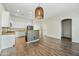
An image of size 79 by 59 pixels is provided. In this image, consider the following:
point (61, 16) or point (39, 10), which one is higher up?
point (61, 16)

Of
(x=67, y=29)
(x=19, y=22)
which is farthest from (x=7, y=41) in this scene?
(x=67, y=29)

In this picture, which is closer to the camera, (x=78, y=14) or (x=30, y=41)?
(x=78, y=14)

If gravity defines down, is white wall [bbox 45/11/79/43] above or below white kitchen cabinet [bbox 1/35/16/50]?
above

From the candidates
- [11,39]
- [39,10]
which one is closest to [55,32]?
[11,39]

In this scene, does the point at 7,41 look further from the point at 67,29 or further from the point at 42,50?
the point at 67,29

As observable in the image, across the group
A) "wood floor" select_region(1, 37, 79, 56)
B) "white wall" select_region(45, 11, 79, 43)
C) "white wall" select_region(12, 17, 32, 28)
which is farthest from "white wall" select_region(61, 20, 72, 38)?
"white wall" select_region(12, 17, 32, 28)

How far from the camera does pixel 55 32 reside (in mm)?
9516

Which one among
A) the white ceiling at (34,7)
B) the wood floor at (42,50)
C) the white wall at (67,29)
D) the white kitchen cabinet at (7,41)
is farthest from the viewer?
the white wall at (67,29)

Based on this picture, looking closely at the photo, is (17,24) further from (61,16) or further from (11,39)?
(61,16)

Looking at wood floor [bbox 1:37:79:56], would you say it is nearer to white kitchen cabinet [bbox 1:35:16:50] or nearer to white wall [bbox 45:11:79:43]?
white kitchen cabinet [bbox 1:35:16:50]

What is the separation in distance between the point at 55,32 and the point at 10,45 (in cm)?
575

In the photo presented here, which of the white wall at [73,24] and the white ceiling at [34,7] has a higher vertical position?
the white ceiling at [34,7]

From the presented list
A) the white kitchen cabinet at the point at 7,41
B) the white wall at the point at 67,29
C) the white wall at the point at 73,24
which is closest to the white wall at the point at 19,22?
the white kitchen cabinet at the point at 7,41

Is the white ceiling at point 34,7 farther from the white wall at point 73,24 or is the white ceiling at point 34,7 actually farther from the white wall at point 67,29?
the white wall at point 67,29
